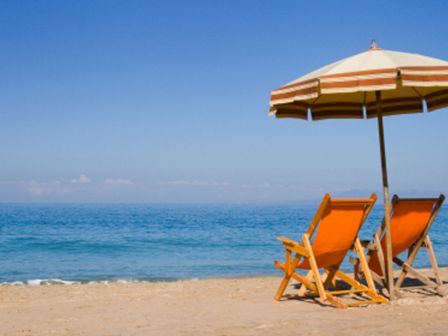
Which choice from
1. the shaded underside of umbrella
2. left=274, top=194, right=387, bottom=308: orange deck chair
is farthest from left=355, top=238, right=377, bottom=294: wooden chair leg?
the shaded underside of umbrella

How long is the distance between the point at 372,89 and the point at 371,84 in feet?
0.18

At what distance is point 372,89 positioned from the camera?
187 inches

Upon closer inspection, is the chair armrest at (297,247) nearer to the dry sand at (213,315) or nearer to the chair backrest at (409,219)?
the dry sand at (213,315)

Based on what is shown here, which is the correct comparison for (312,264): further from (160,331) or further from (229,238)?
(229,238)

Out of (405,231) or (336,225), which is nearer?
(336,225)

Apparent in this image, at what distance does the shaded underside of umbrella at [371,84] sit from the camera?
187 inches

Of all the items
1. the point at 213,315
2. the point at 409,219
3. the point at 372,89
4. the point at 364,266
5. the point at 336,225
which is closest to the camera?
the point at 372,89

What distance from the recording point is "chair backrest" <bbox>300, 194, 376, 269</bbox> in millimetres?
5102

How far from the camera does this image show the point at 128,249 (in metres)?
19.9

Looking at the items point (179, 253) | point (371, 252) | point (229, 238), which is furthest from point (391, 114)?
point (229, 238)

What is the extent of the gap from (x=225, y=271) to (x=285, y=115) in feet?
25.5

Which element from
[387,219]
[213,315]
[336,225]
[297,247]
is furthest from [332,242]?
[213,315]

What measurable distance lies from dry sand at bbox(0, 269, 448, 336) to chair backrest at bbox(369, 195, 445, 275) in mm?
601

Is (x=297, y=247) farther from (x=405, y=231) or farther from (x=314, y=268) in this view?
(x=405, y=231)
